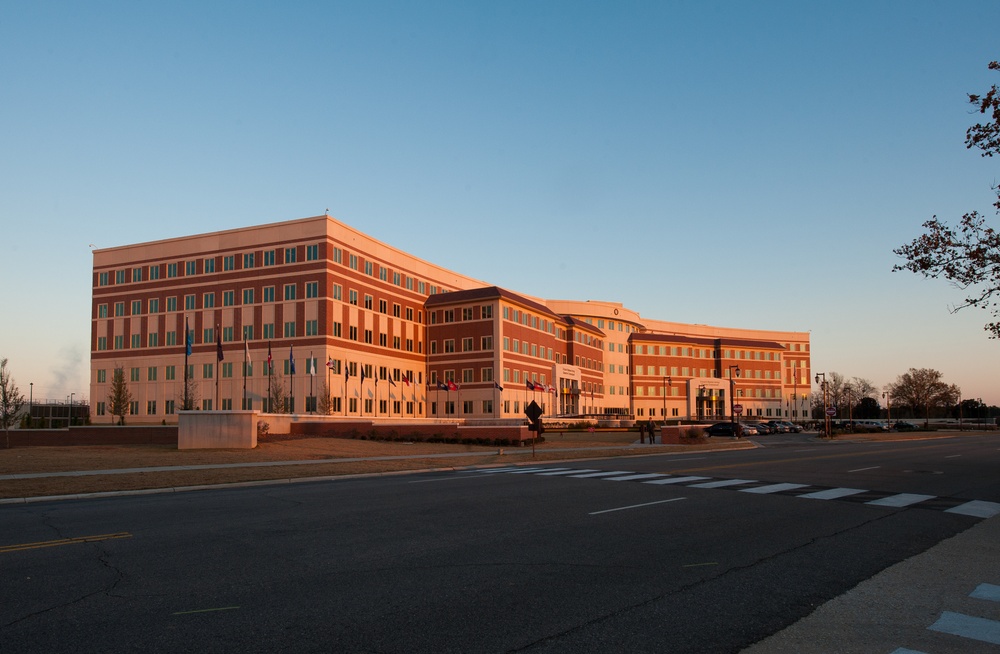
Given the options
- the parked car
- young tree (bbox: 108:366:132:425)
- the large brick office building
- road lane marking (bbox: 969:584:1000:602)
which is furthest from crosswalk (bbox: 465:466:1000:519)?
young tree (bbox: 108:366:132:425)

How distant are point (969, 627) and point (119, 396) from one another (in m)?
86.7

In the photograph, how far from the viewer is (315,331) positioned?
73.8m

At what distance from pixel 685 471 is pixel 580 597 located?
17267mm

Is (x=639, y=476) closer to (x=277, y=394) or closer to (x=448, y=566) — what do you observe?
(x=448, y=566)

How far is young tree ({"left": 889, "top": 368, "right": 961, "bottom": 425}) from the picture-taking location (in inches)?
5295

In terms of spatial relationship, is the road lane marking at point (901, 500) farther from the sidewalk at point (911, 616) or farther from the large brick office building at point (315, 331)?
the large brick office building at point (315, 331)

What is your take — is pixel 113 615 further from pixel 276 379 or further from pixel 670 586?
pixel 276 379

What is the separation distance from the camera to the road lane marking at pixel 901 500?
15508mm

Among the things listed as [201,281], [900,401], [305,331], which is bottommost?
[900,401]

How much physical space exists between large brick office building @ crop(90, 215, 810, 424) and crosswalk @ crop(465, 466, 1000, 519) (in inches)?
2030

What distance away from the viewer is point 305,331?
74375 millimetres

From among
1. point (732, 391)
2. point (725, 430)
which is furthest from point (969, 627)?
point (732, 391)

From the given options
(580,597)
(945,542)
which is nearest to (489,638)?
(580,597)

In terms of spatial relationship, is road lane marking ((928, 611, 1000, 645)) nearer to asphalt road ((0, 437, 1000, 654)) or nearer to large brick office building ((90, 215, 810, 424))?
asphalt road ((0, 437, 1000, 654))
